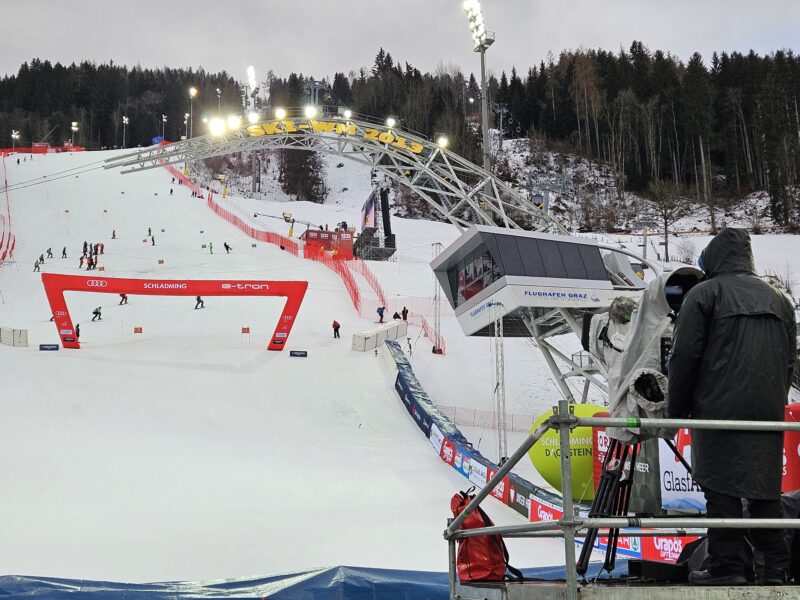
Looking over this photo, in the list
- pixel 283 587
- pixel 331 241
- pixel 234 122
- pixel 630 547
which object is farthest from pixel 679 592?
pixel 331 241

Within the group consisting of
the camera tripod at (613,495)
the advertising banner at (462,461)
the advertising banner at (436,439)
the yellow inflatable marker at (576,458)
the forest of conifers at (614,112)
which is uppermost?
the forest of conifers at (614,112)

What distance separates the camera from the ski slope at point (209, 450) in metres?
10.6

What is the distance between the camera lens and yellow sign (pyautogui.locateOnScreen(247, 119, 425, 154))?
25.5m

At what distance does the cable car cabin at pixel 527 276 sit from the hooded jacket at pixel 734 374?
14853 mm

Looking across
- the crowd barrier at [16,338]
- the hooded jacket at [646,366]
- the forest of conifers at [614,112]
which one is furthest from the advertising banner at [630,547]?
the forest of conifers at [614,112]

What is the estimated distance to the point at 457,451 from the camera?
1688 cm

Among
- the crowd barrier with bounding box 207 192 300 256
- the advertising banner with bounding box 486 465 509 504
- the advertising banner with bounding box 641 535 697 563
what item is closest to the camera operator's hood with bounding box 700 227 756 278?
the advertising banner with bounding box 641 535 697 563

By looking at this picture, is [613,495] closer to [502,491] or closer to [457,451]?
[502,491]

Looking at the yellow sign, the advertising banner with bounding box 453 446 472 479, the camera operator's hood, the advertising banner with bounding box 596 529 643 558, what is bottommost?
the advertising banner with bounding box 596 529 643 558

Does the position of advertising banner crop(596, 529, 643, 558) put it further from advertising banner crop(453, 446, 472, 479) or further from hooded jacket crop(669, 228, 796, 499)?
hooded jacket crop(669, 228, 796, 499)

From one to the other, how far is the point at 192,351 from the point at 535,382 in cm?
1327

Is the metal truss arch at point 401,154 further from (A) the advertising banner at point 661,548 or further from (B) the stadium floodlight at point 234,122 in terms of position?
(A) the advertising banner at point 661,548

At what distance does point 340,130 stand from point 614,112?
70123 millimetres

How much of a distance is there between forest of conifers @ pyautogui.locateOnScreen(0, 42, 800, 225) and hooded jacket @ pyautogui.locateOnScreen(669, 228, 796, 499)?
65985mm
